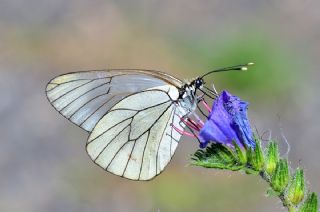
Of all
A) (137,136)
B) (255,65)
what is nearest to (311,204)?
(137,136)

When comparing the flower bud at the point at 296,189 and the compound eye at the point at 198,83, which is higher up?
the compound eye at the point at 198,83

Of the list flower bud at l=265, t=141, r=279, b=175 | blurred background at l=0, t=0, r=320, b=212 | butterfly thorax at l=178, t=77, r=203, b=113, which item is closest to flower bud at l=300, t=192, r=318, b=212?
flower bud at l=265, t=141, r=279, b=175

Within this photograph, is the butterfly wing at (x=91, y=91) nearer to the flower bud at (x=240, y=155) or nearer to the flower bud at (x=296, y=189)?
the flower bud at (x=240, y=155)

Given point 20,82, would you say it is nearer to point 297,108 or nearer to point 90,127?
point 297,108

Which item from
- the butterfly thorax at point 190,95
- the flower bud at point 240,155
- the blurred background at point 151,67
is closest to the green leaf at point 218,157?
the flower bud at point 240,155

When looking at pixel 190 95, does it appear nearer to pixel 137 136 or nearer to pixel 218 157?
pixel 137 136

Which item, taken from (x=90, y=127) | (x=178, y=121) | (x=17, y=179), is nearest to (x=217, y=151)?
(x=178, y=121)
